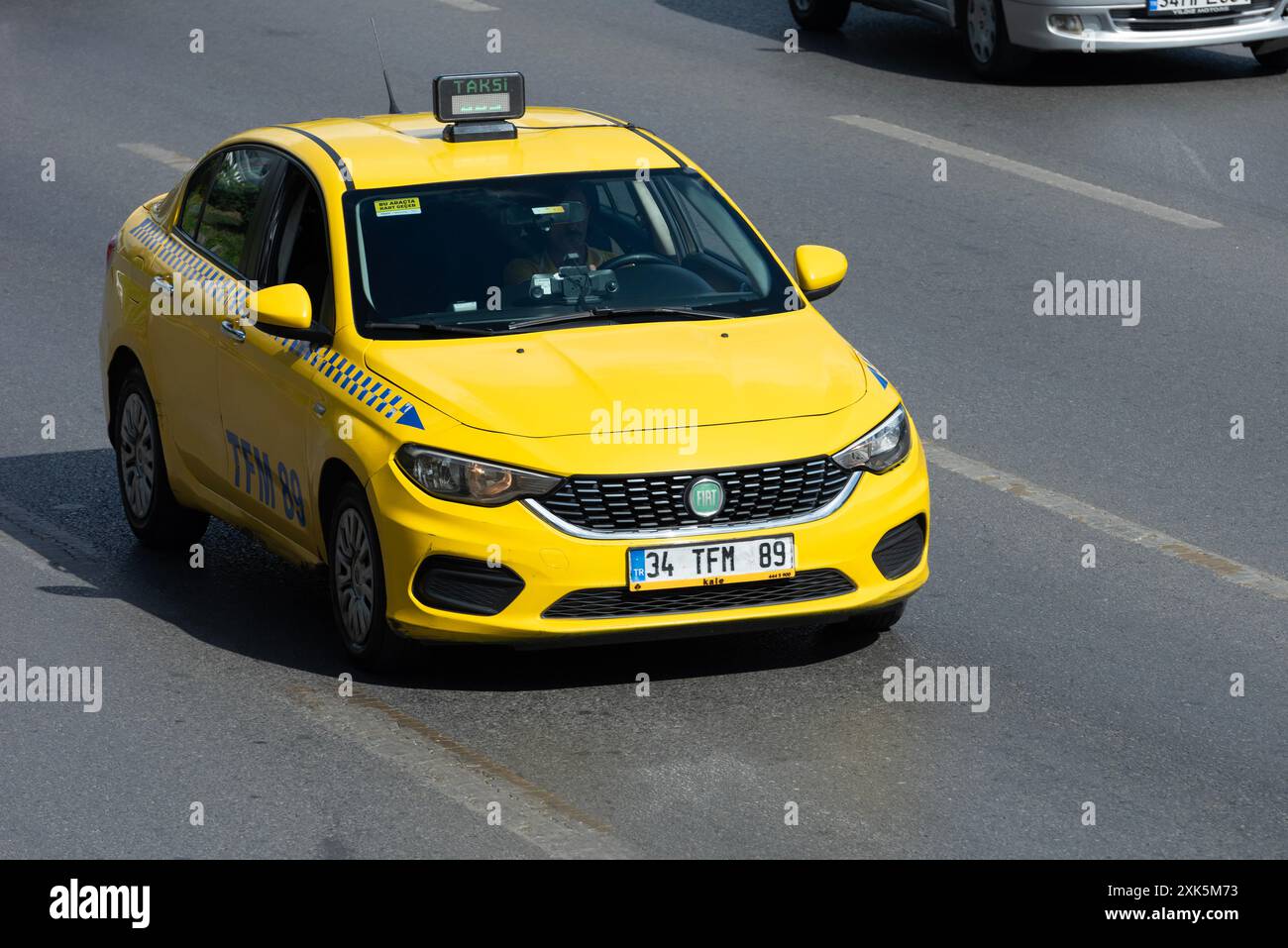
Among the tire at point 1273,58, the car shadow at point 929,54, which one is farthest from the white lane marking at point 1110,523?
the tire at point 1273,58

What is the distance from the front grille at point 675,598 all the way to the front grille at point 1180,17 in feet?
35.9

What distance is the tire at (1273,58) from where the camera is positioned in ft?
59.5

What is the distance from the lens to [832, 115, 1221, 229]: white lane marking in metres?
14.4

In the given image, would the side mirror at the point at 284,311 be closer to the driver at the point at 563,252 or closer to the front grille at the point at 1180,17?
the driver at the point at 563,252

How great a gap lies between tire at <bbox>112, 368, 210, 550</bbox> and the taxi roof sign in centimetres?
163

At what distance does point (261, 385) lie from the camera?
8.47 metres

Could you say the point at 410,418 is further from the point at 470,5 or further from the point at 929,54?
the point at 470,5

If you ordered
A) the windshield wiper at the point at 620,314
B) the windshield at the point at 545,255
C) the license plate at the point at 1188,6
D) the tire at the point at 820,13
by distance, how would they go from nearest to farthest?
the windshield wiper at the point at 620,314 < the windshield at the point at 545,255 < the license plate at the point at 1188,6 < the tire at the point at 820,13

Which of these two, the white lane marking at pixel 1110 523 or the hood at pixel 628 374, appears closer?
the hood at pixel 628 374

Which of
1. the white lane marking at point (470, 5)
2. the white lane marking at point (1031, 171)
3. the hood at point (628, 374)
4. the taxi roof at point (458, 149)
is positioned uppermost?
the taxi roof at point (458, 149)

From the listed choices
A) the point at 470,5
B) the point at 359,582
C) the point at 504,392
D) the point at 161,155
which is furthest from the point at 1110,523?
the point at 470,5

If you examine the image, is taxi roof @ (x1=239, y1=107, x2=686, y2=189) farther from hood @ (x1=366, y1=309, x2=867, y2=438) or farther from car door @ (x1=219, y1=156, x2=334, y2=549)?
hood @ (x1=366, y1=309, x2=867, y2=438)

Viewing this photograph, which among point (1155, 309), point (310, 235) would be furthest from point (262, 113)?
point (310, 235)

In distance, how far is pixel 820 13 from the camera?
2039 cm
